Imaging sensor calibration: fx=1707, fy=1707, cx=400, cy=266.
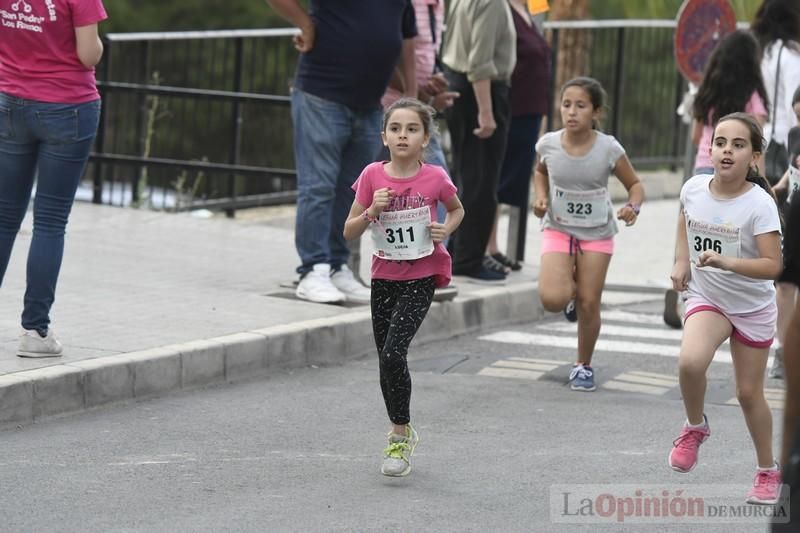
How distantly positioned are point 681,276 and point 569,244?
2248 mm

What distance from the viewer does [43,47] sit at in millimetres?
7414

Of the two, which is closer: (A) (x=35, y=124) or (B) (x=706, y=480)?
(B) (x=706, y=480)

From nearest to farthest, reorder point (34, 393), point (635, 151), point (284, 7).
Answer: point (34, 393) < point (284, 7) < point (635, 151)

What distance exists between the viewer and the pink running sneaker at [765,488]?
19.8 ft

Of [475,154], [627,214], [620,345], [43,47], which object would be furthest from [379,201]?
[475,154]

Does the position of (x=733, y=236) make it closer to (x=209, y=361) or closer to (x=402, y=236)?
(x=402, y=236)

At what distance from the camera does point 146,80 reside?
1442cm

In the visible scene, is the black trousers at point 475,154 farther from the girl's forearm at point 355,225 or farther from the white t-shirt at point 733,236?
the white t-shirt at point 733,236

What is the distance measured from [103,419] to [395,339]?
142cm

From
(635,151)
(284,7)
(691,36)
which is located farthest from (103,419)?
(635,151)

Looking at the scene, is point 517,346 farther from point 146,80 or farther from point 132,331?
point 146,80

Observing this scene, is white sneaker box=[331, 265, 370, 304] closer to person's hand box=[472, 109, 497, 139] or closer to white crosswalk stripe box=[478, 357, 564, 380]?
white crosswalk stripe box=[478, 357, 564, 380]

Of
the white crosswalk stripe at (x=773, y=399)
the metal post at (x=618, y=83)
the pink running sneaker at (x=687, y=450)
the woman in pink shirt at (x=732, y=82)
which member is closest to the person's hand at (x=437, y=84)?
the woman in pink shirt at (x=732, y=82)

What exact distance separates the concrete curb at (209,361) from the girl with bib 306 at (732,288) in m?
2.54
